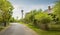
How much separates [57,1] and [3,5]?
30.2ft

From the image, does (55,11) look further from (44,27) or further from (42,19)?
(42,19)

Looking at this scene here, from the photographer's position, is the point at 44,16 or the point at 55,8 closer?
the point at 55,8

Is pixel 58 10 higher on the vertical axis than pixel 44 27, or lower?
higher

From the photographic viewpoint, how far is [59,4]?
29.8 meters

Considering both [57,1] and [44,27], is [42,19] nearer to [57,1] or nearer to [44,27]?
[44,27]

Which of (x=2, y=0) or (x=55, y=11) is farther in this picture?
(x=55, y=11)

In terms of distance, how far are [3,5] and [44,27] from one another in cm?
1005

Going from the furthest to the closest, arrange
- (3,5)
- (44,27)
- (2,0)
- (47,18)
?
(47,18) < (44,27) < (3,5) < (2,0)

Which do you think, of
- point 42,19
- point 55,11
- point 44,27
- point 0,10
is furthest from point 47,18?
point 0,10

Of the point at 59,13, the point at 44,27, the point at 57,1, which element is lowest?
the point at 44,27

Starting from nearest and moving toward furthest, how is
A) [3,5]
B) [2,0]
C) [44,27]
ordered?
[2,0]
[3,5]
[44,27]

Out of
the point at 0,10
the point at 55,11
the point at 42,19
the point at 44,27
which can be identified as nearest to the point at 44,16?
the point at 42,19

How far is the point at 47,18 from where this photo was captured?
4044cm

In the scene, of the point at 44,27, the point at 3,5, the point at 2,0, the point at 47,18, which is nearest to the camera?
the point at 2,0
